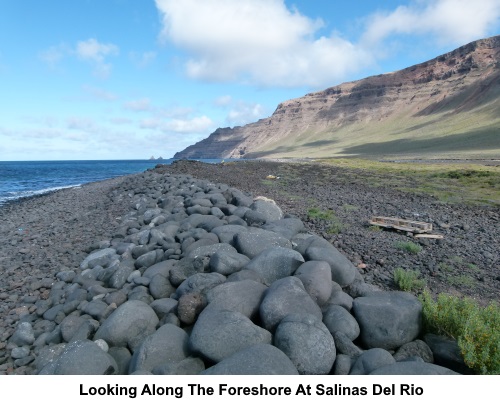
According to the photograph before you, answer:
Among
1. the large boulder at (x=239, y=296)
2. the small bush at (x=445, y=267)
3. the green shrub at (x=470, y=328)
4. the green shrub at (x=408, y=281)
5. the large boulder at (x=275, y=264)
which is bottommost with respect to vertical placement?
the small bush at (x=445, y=267)

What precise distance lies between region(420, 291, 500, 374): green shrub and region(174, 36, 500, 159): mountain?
230 feet

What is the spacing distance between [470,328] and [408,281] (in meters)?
2.86

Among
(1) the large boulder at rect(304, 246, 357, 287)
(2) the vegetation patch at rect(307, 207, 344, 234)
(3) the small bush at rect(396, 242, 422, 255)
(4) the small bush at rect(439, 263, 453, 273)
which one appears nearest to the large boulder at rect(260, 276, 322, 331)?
(1) the large boulder at rect(304, 246, 357, 287)

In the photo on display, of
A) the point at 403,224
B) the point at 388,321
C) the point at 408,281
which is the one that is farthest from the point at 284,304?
the point at 403,224

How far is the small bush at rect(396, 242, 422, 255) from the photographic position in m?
8.77

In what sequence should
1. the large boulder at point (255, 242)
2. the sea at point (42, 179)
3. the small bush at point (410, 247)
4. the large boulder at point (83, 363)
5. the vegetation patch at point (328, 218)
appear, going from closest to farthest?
the large boulder at point (83, 363) → the large boulder at point (255, 242) → the small bush at point (410, 247) → the vegetation patch at point (328, 218) → the sea at point (42, 179)

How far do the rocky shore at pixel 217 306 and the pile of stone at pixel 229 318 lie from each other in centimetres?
2

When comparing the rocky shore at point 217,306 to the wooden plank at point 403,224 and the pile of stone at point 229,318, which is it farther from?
the wooden plank at point 403,224

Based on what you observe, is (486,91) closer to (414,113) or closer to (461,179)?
(414,113)

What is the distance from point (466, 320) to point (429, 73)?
6470 inches

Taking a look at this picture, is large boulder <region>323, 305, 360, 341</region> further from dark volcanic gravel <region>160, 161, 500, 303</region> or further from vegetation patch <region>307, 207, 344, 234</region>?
vegetation patch <region>307, 207, 344, 234</region>

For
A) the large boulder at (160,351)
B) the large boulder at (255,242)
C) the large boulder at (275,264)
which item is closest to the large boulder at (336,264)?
the large boulder at (275,264)

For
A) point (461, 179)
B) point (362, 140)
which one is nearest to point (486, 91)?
point (362, 140)

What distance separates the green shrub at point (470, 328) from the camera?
11.5 feet
